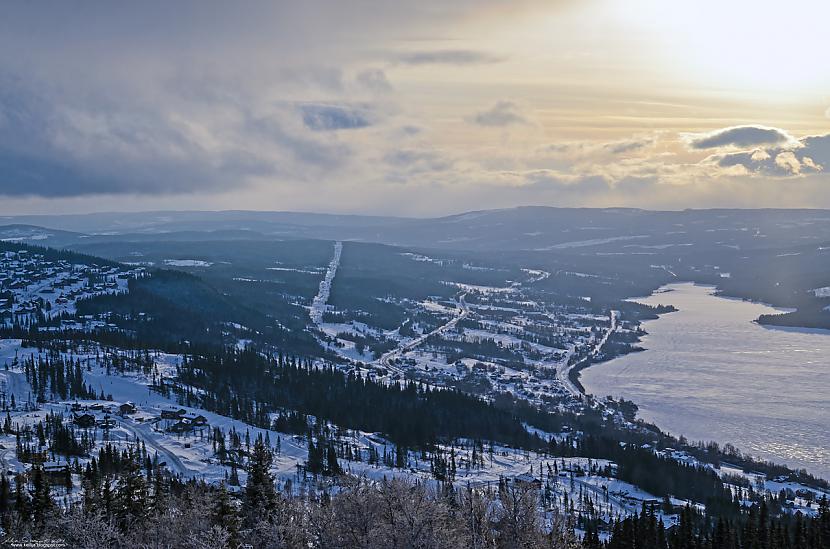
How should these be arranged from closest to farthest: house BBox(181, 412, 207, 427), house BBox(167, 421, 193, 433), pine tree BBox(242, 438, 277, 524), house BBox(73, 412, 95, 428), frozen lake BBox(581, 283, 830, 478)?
pine tree BBox(242, 438, 277, 524), house BBox(73, 412, 95, 428), house BBox(167, 421, 193, 433), house BBox(181, 412, 207, 427), frozen lake BBox(581, 283, 830, 478)

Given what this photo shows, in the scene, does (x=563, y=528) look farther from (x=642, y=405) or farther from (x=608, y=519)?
(x=642, y=405)

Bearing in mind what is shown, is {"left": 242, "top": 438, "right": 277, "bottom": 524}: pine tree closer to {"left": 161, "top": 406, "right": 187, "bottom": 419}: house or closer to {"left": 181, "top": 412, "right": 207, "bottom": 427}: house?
{"left": 181, "top": 412, "right": 207, "bottom": 427}: house

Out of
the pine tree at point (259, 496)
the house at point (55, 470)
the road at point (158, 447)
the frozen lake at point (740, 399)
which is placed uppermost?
the pine tree at point (259, 496)

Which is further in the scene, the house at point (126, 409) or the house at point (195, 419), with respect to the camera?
the house at point (126, 409)

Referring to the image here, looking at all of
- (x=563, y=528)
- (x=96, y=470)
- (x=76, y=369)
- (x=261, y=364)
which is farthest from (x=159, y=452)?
(x=563, y=528)

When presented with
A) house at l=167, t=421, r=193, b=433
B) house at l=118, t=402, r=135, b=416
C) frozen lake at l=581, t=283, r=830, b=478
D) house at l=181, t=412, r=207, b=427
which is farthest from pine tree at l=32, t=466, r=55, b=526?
frozen lake at l=581, t=283, r=830, b=478

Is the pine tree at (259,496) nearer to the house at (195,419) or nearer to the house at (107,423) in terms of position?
the house at (107,423)

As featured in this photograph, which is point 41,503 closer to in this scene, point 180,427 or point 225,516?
point 225,516

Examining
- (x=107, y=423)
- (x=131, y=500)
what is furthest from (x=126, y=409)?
(x=131, y=500)

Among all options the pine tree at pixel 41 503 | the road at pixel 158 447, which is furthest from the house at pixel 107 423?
the pine tree at pixel 41 503
